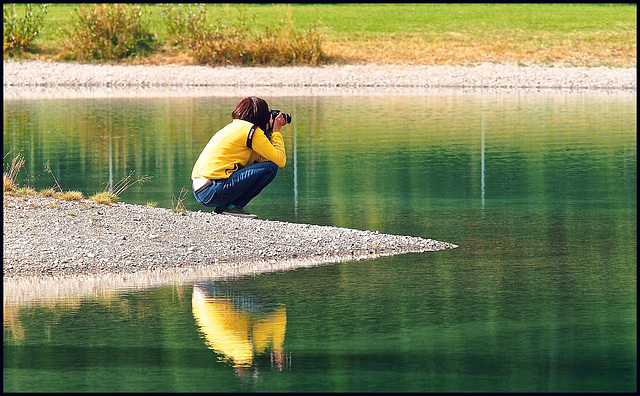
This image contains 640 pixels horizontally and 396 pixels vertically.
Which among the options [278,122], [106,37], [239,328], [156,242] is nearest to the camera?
[239,328]

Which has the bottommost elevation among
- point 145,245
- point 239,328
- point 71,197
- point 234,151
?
point 239,328

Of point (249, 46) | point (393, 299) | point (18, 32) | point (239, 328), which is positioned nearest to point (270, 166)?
point (393, 299)

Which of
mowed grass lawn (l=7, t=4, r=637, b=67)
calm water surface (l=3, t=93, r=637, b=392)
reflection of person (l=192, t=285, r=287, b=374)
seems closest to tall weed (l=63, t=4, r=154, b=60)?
mowed grass lawn (l=7, t=4, r=637, b=67)

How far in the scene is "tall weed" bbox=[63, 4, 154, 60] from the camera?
38.5 metres

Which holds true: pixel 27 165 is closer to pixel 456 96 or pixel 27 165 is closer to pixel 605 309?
pixel 605 309

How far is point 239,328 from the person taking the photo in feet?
27.6

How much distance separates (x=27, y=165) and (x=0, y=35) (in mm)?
21461

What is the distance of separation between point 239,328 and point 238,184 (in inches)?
151

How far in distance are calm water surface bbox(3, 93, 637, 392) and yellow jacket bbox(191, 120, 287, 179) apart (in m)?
0.97

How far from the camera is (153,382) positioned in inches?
281

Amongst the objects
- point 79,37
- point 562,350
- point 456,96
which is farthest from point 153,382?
point 79,37

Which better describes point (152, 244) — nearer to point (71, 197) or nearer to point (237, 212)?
point (237, 212)

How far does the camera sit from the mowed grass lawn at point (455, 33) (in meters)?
37.1

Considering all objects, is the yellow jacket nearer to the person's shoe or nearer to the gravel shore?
the person's shoe
